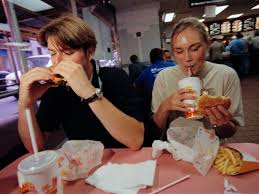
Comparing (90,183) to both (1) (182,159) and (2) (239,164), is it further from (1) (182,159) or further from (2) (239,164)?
(2) (239,164)

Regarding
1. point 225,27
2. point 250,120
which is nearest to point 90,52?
point 250,120

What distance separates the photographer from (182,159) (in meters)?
1.00

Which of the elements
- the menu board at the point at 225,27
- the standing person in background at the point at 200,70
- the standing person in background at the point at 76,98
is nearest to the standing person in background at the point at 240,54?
the menu board at the point at 225,27

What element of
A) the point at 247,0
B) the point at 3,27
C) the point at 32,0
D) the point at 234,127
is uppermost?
the point at 247,0

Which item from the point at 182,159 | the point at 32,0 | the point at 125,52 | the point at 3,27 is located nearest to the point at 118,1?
the point at 125,52

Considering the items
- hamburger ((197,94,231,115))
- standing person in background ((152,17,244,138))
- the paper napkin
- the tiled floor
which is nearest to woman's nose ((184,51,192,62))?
standing person in background ((152,17,244,138))

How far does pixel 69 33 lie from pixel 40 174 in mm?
850

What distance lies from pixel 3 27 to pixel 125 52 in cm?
601

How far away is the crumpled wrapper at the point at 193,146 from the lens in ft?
2.99

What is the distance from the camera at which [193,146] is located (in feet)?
3.28

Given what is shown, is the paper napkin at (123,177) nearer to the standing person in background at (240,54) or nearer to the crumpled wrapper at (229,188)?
the crumpled wrapper at (229,188)

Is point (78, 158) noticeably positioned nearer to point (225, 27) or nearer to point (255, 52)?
point (255, 52)

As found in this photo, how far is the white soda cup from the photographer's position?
685mm

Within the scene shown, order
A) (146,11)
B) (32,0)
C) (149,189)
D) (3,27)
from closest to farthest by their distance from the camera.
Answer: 1. (149,189)
2. (3,27)
3. (32,0)
4. (146,11)
